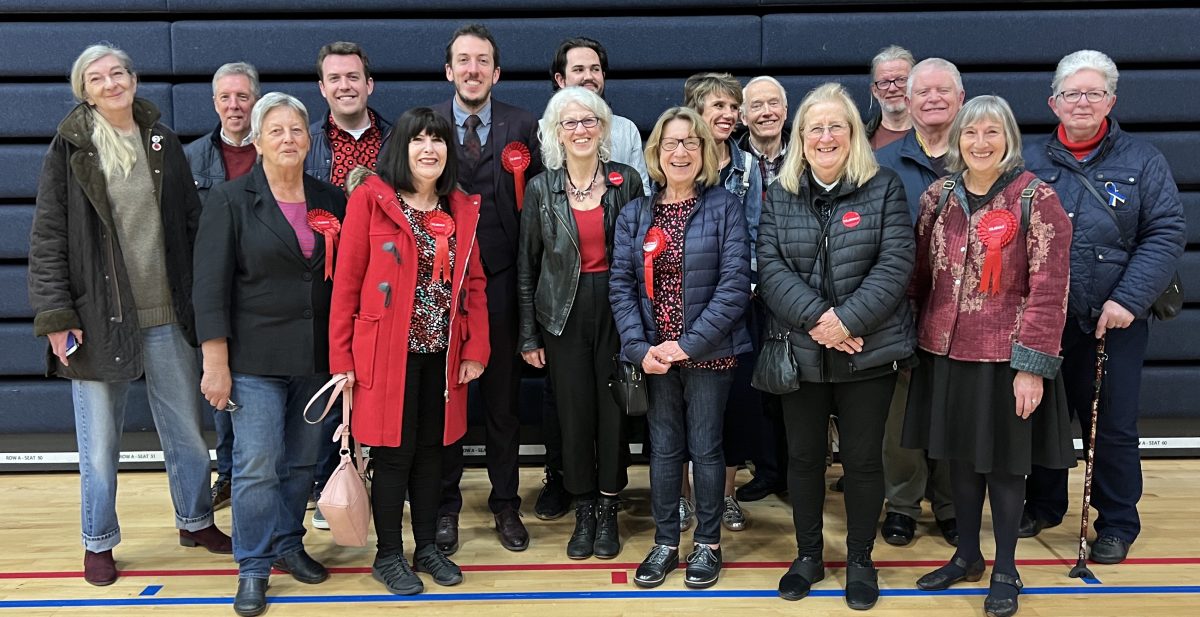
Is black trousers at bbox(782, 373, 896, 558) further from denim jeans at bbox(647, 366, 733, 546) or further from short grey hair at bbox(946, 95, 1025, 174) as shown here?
short grey hair at bbox(946, 95, 1025, 174)

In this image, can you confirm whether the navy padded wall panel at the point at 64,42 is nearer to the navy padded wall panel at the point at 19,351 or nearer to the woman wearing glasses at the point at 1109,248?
the navy padded wall panel at the point at 19,351

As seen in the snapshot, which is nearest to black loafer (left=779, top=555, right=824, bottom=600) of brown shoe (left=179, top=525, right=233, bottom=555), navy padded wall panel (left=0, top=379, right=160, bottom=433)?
brown shoe (left=179, top=525, right=233, bottom=555)

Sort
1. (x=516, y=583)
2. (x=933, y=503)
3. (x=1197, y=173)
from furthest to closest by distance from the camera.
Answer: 1. (x=1197, y=173)
2. (x=933, y=503)
3. (x=516, y=583)

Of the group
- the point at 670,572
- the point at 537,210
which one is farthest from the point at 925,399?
the point at 537,210

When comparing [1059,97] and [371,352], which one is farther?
[1059,97]

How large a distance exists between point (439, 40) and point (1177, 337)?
3.91 m

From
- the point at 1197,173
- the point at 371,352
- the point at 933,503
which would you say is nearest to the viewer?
the point at 371,352

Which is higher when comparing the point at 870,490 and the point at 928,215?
the point at 928,215

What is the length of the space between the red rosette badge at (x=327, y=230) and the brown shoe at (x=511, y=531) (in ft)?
3.76

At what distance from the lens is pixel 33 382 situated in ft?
14.5

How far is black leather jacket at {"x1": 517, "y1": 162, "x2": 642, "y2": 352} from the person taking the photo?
3021 mm

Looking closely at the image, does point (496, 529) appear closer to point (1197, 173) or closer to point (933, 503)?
point (933, 503)

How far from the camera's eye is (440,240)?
9.28ft

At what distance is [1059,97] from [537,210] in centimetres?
186
